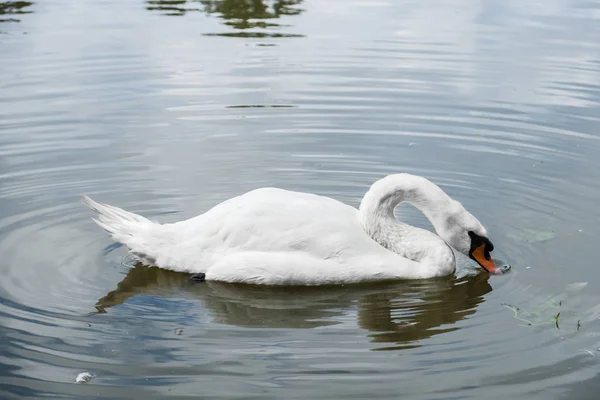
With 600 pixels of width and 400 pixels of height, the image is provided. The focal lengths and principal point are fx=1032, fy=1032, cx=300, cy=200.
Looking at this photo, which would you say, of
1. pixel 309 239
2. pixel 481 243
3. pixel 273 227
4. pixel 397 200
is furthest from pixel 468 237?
pixel 273 227

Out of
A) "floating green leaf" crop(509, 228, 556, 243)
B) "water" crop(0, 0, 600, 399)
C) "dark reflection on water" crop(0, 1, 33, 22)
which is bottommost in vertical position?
"floating green leaf" crop(509, 228, 556, 243)

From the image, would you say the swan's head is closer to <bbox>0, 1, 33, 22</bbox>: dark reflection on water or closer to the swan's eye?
the swan's eye

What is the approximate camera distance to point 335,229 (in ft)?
26.5

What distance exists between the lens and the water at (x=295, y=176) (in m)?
6.49

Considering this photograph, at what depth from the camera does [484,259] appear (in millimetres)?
8328

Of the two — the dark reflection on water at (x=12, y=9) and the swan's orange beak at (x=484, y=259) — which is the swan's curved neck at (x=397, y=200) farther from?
the dark reflection on water at (x=12, y=9)

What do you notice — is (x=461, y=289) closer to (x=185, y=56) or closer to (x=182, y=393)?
(x=182, y=393)

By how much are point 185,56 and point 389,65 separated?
315cm

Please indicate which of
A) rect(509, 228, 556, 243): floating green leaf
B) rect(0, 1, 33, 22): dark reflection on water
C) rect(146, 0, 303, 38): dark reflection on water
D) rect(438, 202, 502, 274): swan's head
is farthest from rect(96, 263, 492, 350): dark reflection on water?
rect(0, 1, 33, 22): dark reflection on water

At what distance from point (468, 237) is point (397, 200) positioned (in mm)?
654

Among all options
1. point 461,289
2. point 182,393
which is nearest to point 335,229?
point 461,289

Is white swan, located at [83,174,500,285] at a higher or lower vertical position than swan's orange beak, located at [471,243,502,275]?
higher

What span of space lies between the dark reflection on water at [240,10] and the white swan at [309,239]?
9.81 m

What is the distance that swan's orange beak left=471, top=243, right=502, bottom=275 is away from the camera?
8.26 metres
